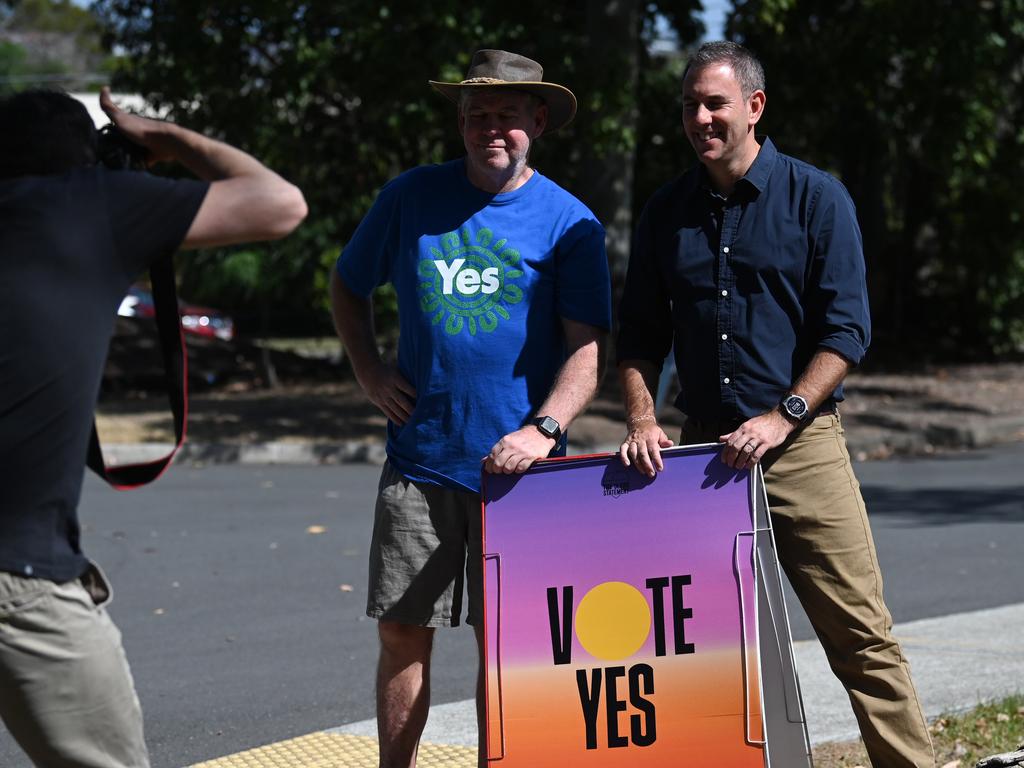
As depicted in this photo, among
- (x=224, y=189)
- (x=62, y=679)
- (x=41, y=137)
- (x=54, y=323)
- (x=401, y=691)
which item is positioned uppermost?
(x=41, y=137)

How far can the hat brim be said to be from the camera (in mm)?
3795

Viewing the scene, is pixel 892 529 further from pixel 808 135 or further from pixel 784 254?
pixel 808 135

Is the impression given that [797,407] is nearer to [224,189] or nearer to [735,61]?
[735,61]

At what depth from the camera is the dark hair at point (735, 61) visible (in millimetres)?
3752

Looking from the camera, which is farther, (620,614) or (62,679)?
(620,614)

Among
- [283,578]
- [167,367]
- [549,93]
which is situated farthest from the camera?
[283,578]

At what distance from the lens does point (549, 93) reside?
12.8 ft

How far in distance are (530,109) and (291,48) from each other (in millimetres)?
10875

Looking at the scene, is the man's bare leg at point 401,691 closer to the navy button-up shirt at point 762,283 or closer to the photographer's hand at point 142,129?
the navy button-up shirt at point 762,283

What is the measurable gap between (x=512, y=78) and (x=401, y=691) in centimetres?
172

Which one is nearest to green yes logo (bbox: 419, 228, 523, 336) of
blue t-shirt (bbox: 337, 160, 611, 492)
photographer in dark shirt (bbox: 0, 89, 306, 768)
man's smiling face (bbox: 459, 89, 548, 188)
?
blue t-shirt (bbox: 337, 160, 611, 492)

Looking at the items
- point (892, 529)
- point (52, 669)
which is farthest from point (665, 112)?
point (52, 669)

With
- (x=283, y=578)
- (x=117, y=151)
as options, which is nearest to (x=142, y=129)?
(x=117, y=151)

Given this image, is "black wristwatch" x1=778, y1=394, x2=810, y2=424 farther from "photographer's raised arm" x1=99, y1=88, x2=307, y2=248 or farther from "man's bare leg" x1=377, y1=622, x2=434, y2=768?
"photographer's raised arm" x1=99, y1=88, x2=307, y2=248
